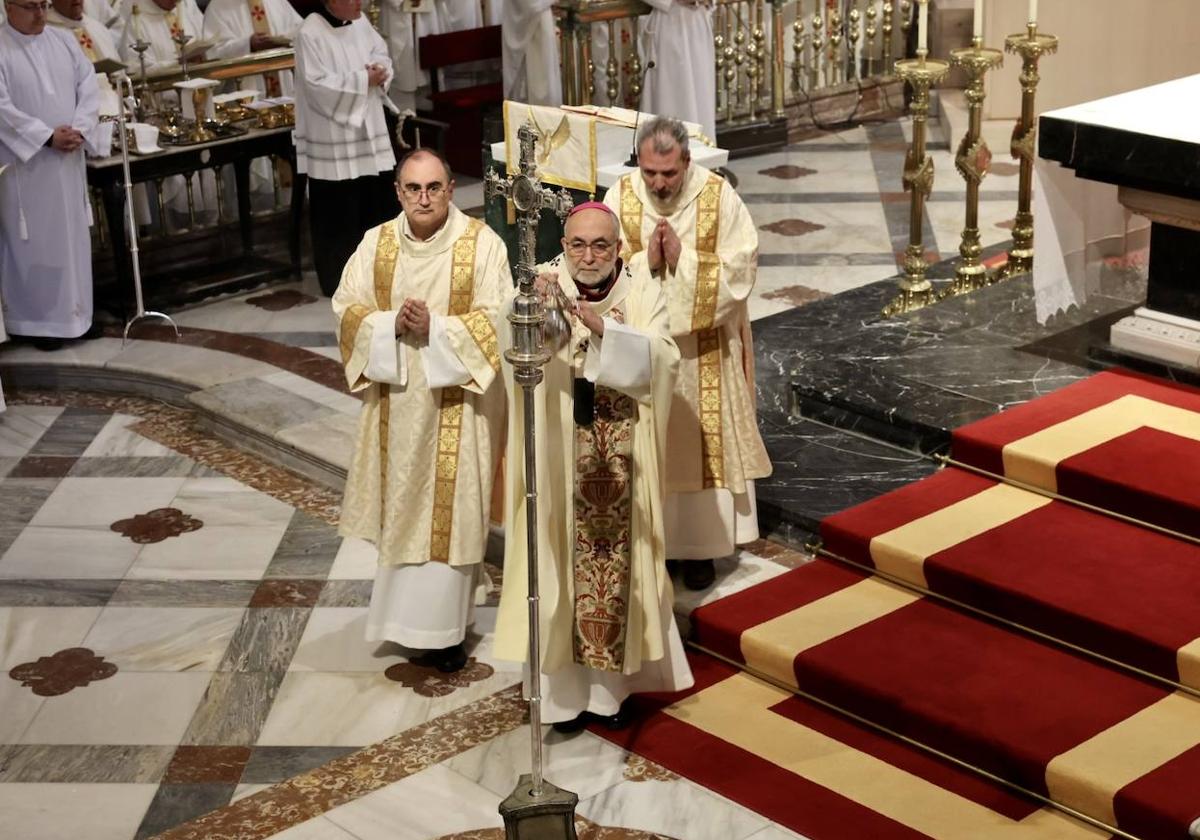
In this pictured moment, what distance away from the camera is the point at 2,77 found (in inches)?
342

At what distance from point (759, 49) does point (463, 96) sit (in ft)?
6.57

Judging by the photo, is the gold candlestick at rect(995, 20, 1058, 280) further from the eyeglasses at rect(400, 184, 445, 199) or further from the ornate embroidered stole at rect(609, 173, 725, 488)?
the eyeglasses at rect(400, 184, 445, 199)

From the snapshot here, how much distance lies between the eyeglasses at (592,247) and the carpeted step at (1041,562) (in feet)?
5.18

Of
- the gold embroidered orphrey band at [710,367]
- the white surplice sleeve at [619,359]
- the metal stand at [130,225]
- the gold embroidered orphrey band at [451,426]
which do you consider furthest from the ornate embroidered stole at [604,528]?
the metal stand at [130,225]

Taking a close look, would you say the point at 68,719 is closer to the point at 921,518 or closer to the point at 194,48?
the point at 921,518

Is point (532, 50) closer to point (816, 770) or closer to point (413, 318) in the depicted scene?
point (413, 318)

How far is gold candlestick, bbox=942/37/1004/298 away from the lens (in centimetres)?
762

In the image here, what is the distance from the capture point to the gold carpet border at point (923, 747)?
483cm

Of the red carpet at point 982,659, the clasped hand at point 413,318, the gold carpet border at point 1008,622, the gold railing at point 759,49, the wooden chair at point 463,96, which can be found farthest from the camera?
the wooden chair at point 463,96

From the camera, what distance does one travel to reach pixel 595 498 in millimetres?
5223

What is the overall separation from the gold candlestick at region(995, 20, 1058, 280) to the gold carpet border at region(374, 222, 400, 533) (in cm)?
335

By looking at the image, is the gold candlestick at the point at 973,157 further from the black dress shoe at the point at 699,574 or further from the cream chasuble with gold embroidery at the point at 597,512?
the cream chasuble with gold embroidery at the point at 597,512

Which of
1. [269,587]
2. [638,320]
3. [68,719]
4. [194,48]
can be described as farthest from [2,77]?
[638,320]

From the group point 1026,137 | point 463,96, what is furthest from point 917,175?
point 463,96
